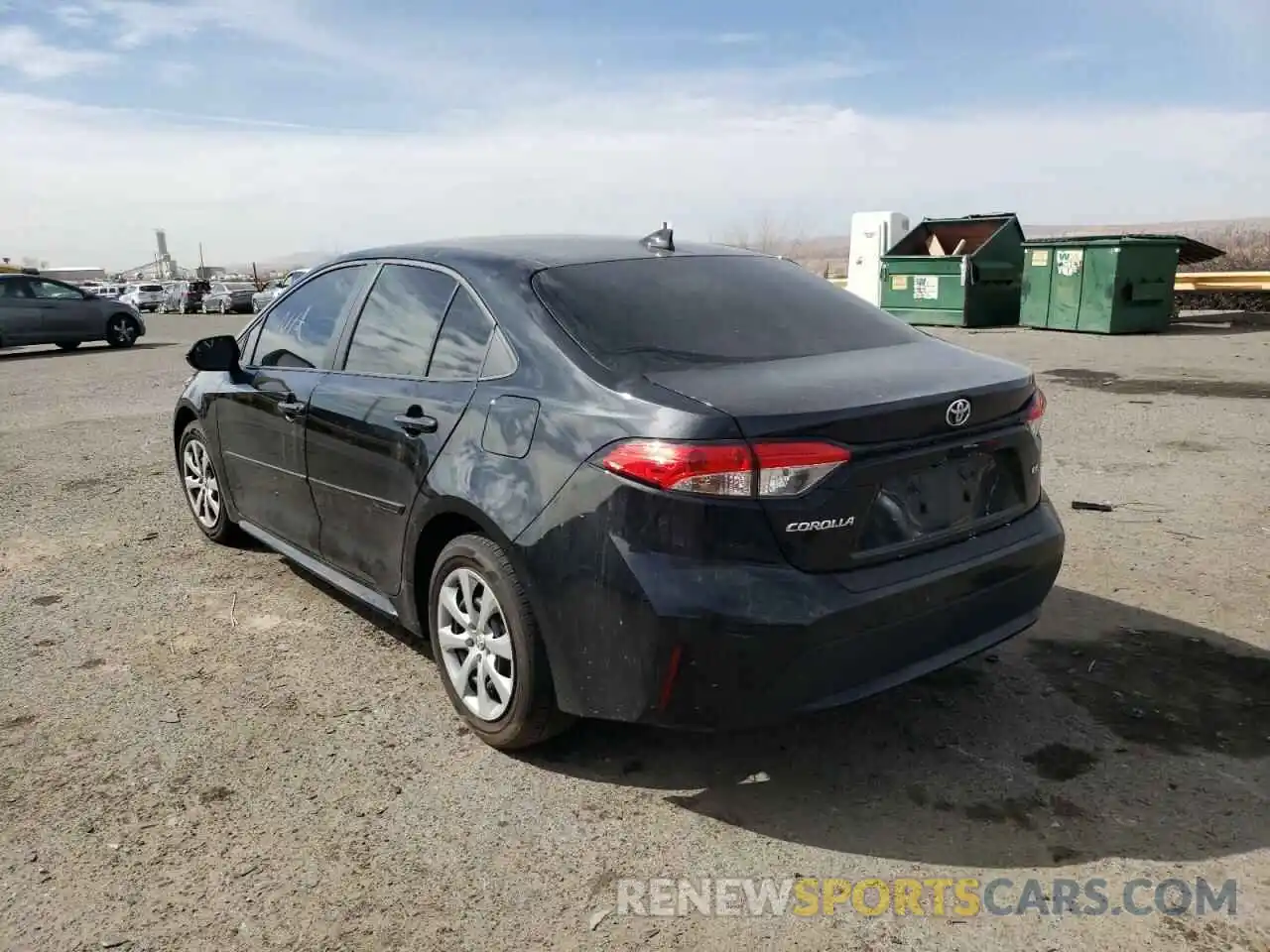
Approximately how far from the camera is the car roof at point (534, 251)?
11.5 feet

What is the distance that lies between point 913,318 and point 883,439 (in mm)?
16789

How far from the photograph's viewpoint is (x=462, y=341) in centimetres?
337

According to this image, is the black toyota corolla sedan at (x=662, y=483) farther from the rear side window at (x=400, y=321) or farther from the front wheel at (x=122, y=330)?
the front wheel at (x=122, y=330)

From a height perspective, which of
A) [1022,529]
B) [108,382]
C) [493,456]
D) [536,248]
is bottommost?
[108,382]

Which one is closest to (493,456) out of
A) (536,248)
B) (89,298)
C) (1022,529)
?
(536,248)

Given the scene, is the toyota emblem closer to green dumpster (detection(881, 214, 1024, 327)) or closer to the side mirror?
the side mirror

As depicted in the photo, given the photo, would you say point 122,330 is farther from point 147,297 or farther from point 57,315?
point 147,297

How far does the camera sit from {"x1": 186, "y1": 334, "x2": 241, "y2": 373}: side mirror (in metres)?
4.66

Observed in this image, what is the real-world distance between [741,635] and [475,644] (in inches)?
40.8

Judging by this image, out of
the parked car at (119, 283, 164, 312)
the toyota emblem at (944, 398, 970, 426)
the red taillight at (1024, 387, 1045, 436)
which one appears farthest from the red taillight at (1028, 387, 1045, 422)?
the parked car at (119, 283, 164, 312)

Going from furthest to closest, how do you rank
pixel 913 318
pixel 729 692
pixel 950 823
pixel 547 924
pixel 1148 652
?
pixel 913 318 < pixel 1148 652 < pixel 950 823 < pixel 729 692 < pixel 547 924

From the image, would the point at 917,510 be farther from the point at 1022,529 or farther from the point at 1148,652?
the point at 1148,652

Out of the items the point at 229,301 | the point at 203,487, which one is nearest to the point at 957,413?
the point at 203,487

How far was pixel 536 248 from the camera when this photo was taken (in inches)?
144
